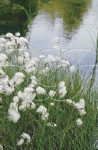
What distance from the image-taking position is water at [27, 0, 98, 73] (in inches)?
305

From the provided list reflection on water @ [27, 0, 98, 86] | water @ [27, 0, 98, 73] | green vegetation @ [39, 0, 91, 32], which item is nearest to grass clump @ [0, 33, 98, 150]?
reflection on water @ [27, 0, 98, 86]

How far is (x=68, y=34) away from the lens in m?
10.5

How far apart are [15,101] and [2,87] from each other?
0.41ft

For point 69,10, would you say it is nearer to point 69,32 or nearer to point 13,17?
point 13,17

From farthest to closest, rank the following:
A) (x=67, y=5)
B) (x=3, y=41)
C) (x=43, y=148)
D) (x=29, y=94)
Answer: (x=67, y=5)
(x=3, y=41)
(x=43, y=148)
(x=29, y=94)

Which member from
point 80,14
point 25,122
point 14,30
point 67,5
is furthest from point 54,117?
point 67,5

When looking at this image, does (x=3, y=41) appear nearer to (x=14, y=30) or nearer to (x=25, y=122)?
(x=25, y=122)

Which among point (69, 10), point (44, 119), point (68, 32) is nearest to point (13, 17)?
point (68, 32)

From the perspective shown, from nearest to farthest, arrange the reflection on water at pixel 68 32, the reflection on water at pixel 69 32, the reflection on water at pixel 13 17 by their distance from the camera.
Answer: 1. the reflection on water at pixel 69 32
2. the reflection on water at pixel 68 32
3. the reflection on water at pixel 13 17

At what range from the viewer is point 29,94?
315 cm

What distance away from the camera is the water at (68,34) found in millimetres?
7742

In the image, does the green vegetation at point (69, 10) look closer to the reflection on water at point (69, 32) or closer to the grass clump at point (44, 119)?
the reflection on water at point (69, 32)

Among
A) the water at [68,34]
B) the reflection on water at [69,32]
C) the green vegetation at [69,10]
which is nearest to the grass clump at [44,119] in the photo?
the reflection on water at [69,32]

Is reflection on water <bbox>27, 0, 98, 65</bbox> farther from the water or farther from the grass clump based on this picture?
the grass clump
